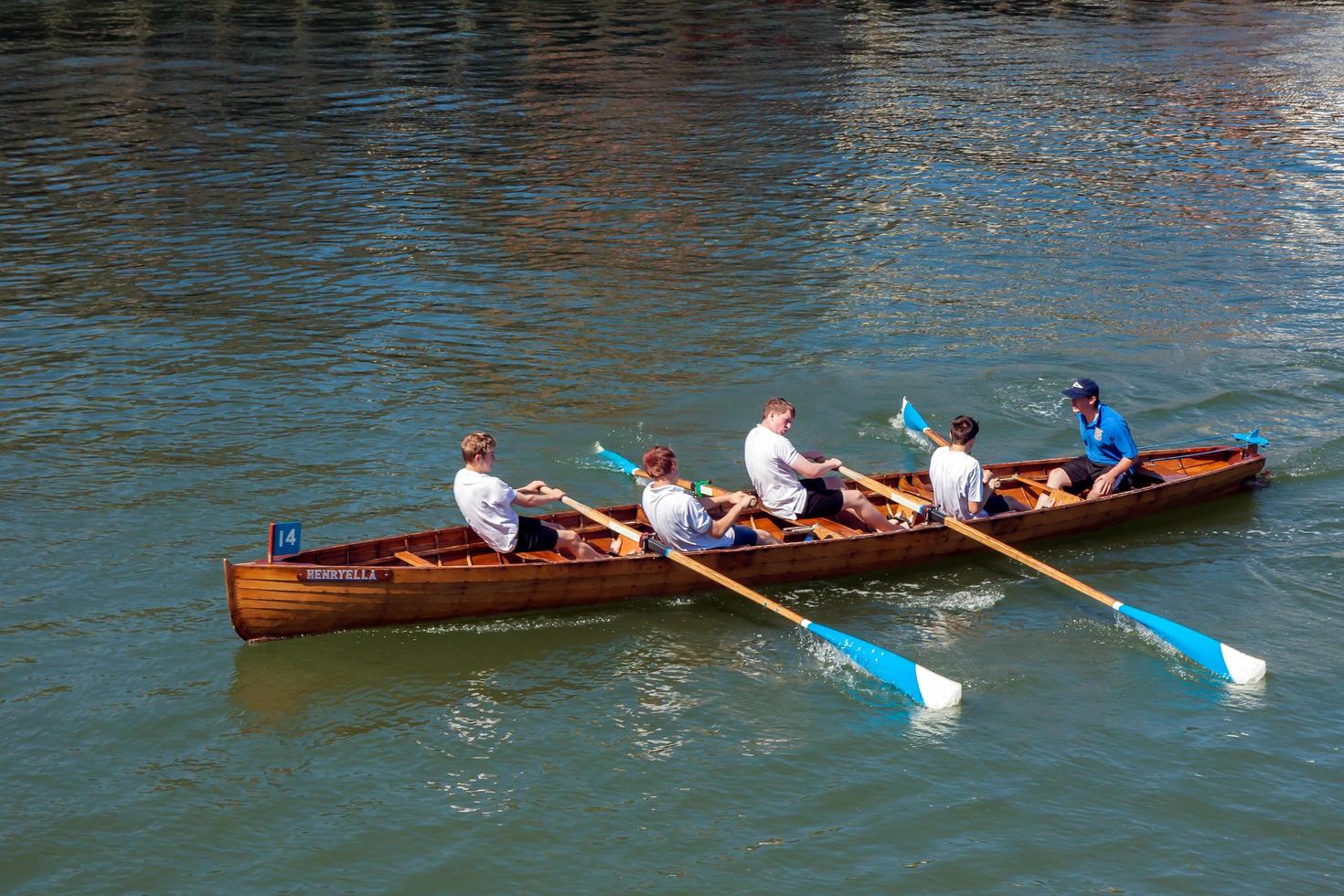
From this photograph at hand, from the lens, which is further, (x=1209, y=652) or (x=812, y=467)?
(x=812, y=467)

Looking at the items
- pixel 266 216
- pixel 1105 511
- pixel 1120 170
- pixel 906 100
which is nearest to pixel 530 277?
pixel 266 216

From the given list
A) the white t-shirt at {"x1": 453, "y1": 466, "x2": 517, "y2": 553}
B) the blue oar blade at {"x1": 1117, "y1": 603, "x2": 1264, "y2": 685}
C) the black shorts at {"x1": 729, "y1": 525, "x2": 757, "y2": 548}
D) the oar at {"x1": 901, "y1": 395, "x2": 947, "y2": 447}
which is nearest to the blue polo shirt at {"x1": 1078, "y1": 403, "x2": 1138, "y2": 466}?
the oar at {"x1": 901, "y1": 395, "x2": 947, "y2": 447}

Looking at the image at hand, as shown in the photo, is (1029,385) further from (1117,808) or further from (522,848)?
(522,848)

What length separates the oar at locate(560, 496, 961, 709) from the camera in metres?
12.9

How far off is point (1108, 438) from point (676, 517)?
5.65 metres

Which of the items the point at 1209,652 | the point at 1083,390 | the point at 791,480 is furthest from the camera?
the point at 1083,390

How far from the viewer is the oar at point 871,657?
12891 millimetres

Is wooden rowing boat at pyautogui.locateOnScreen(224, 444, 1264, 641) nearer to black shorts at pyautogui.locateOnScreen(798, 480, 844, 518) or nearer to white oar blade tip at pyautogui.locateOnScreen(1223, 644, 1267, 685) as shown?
black shorts at pyautogui.locateOnScreen(798, 480, 844, 518)

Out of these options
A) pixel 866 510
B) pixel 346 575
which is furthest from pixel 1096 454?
pixel 346 575

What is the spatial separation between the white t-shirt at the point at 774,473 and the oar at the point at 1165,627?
79 cm

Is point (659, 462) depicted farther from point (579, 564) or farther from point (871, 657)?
point (871, 657)

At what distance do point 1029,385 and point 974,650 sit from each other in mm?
8028

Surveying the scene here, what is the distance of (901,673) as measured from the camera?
1305cm

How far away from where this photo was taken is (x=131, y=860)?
11.0 metres
